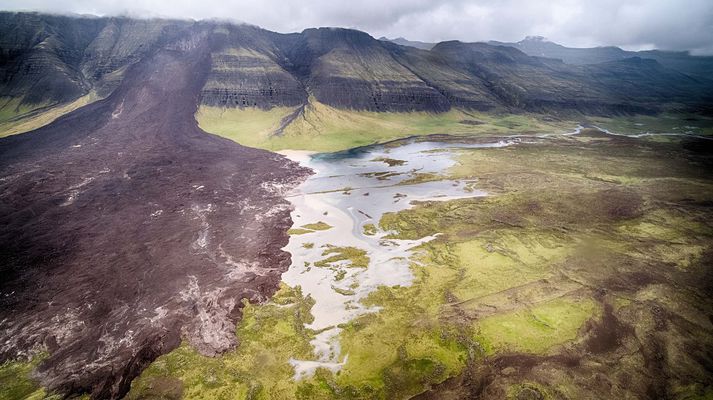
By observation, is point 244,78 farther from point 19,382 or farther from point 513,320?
point 513,320

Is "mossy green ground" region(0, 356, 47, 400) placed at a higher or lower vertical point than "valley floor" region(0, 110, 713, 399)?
lower

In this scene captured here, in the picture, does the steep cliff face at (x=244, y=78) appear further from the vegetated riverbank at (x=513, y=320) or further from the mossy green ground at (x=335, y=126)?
the vegetated riverbank at (x=513, y=320)

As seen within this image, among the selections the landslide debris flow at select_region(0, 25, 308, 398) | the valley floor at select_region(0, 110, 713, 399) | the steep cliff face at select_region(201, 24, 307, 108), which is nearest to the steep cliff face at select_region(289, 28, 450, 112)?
the steep cliff face at select_region(201, 24, 307, 108)

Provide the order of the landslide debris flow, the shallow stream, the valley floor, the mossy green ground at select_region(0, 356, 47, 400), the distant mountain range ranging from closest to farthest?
1. the mossy green ground at select_region(0, 356, 47, 400)
2. the valley floor
3. the landslide debris flow
4. the shallow stream
5. the distant mountain range

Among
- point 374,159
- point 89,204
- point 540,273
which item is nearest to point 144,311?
point 89,204

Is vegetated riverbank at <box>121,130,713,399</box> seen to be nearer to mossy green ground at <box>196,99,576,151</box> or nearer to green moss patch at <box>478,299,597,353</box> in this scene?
green moss patch at <box>478,299,597,353</box>

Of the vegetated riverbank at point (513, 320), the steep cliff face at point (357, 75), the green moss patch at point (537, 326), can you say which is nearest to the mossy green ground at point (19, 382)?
the vegetated riverbank at point (513, 320)
